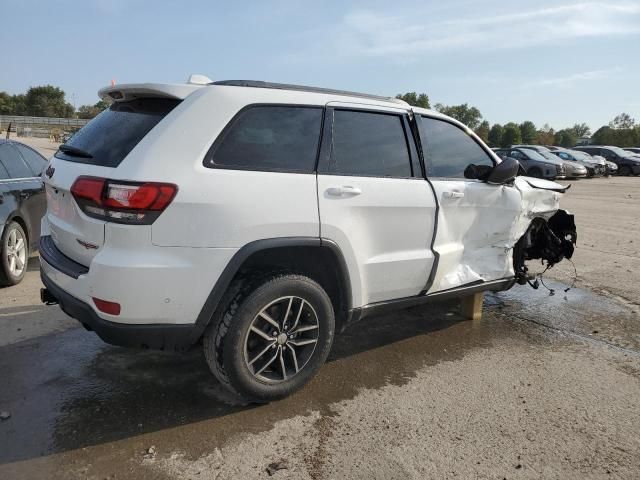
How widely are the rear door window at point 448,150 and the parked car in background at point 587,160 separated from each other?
24.9 m

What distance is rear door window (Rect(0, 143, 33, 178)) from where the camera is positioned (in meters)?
5.60

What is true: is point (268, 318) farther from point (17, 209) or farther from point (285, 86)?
point (17, 209)

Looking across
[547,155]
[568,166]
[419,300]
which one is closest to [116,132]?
[419,300]

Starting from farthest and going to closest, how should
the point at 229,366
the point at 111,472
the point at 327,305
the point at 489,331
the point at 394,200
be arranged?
the point at 489,331, the point at 394,200, the point at 327,305, the point at 229,366, the point at 111,472

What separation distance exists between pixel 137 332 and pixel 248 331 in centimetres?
62

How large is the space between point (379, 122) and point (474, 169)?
3.39ft

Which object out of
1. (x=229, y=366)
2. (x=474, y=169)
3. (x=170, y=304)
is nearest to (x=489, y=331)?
(x=474, y=169)

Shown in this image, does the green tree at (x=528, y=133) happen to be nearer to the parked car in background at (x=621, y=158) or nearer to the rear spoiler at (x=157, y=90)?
the parked car in background at (x=621, y=158)

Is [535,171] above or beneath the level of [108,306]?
above

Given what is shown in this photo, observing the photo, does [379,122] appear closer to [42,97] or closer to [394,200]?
[394,200]

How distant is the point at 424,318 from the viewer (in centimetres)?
496

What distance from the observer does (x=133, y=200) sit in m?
2.59

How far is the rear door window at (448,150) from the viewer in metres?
3.94

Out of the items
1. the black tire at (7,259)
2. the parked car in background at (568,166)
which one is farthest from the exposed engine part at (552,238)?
the parked car in background at (568,166)
